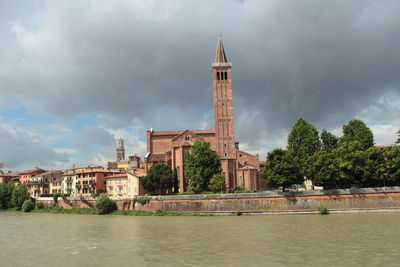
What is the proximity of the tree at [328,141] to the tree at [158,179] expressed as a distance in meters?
28.0

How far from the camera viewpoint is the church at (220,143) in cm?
7050

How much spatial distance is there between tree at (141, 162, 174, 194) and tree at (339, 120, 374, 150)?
30.5m

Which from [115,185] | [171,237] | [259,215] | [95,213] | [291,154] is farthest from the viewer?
[115,185]

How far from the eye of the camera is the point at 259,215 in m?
47.9

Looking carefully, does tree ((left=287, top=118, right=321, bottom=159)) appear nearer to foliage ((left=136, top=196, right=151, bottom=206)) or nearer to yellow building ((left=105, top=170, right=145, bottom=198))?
foliage ((left=136, top=196, right=151, bottom=206))

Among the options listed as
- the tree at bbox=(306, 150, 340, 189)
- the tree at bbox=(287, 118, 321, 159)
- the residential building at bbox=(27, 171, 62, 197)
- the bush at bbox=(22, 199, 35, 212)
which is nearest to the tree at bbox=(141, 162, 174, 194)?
the tree at bbox=(287, 118, 321, 159)

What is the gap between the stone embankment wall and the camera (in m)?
45.5

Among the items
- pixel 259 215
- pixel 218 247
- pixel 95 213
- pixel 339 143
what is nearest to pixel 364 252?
pixel 218 247

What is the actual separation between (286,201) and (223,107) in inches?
1323

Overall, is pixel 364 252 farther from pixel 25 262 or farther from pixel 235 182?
pixel 235 182

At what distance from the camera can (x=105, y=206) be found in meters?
58.9

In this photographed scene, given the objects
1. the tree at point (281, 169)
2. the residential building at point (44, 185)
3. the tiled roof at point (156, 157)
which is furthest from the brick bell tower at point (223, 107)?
the residential building at point (44, 185)

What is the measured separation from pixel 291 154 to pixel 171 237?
27554mm

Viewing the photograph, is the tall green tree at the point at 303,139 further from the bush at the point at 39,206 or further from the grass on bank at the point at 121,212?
the bush at the point at 39,206
